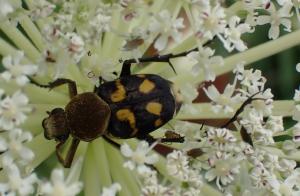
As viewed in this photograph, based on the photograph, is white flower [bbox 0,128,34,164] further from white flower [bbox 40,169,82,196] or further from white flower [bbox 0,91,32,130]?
white flower [bbox 40,169,82,196]

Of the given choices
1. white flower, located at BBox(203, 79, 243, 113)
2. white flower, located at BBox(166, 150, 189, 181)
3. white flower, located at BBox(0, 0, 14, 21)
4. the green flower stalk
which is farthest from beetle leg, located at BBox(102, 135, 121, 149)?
white flower, located at BBox(0, 0, 14, 21)

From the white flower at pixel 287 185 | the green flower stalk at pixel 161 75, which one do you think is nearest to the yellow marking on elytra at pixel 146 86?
the green flower stalk at pixel 161 75

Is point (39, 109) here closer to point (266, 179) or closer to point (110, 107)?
point (110, 107)

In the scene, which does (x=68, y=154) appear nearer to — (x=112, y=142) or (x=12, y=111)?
(x=112, y=142)

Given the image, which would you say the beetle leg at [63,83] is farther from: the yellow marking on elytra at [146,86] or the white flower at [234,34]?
the white flower at [234,34]

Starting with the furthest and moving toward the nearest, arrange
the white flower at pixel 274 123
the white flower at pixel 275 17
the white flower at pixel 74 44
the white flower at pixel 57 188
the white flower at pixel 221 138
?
the white flower at pixel 275 17 → the white flower at pixel 274 123 → the white flower at pixel 221 138 → the white flower at pixel 74 44 → the white flower at pixel 57 188

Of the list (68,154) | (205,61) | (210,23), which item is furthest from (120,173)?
(210,23)

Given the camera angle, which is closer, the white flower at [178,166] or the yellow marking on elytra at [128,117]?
the white flower at [178,166]
